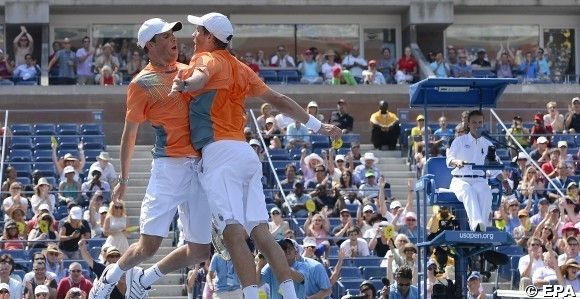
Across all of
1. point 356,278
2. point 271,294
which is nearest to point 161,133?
point 271,294

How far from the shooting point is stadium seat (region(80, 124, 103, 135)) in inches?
1038

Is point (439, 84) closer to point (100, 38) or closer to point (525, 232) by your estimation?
point (525, 232)

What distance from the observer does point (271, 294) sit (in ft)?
48.0

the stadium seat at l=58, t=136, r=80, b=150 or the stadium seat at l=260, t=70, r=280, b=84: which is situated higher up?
the stadium seat at l=260, t=70, r=280, b=84

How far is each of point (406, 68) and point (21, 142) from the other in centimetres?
883

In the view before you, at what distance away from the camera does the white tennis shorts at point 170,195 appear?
11.5m

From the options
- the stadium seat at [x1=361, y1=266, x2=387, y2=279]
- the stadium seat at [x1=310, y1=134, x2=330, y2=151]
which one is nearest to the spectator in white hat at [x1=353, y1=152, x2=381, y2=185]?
the stadium seat at [x1=310, y1=134, x2=330, y2=151]

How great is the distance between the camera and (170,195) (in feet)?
37.7

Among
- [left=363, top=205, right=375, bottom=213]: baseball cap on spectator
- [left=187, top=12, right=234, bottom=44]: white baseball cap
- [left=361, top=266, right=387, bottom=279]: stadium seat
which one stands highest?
[left=187, top=12, right=234, bottom=44]: white baseball cap

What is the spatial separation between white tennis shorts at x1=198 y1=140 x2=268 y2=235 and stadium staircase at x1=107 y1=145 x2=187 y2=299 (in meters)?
6.77

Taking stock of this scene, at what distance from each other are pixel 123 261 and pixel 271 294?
3.29 metres

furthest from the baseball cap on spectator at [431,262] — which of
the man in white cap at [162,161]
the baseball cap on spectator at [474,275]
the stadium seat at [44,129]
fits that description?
the stadium seat at [44,129]

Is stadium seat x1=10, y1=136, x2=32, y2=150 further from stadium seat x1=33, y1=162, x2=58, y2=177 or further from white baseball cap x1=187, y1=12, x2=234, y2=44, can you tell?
white baseball cap x1=187, y1=12, x2=234, y2=44

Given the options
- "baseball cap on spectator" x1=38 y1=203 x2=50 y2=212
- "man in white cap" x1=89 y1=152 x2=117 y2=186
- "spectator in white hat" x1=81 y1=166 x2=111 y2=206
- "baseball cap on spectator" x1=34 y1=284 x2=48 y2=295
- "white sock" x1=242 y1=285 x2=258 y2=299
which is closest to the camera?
"white sock" x1=242 y1=285 x2=258 y2=299
